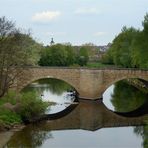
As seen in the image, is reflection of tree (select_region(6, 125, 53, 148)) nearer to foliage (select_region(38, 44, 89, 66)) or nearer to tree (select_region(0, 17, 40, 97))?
tree (select_region(0, 17, 40, 97))

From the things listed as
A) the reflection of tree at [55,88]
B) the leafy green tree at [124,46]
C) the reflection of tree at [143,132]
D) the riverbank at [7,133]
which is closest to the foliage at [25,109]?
the riverbank at [7,133]

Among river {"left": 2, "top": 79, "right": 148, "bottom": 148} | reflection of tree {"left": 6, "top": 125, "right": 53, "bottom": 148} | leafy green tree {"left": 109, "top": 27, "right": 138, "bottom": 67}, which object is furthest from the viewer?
leafy green tree {"left": 109, "top": 27, "right": 138, "bottom": 67}

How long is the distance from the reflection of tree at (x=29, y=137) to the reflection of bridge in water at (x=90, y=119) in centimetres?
150

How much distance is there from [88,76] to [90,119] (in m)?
11.5

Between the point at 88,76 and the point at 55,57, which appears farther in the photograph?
the point at 55,57

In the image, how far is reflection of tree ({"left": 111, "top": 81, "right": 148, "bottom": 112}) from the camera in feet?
162

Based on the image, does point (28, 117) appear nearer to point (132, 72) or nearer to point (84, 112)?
point (84, 112)

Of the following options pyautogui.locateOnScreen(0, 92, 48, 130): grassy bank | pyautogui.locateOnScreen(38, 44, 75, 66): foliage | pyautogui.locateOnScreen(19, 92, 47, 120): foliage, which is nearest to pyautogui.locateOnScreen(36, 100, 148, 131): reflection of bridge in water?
pyautogui.locateOnScreen(19, 92, 47, 120): foliage

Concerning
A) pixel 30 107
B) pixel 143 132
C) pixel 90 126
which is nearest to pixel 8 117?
pixel 30 107

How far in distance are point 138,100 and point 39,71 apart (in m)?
13.3

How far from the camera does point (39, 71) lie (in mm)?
51125

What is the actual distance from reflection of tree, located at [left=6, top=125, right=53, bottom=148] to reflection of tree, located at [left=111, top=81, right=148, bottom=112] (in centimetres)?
1414

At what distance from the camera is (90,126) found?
39.4 m

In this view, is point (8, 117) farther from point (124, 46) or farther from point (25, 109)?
point (124, 46)
